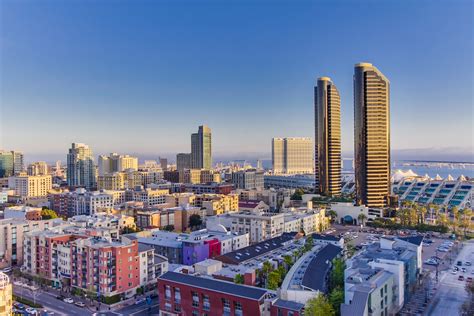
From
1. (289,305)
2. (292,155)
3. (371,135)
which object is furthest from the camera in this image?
(292,155)

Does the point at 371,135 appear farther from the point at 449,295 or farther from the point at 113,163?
the point at 113,163

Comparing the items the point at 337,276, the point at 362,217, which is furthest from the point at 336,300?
the point at 362,217

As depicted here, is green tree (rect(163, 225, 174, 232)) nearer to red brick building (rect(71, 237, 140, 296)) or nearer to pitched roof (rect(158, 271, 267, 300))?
red brick building (rect(71, 237, 140, 296))

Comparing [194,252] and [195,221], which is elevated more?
[194,252]

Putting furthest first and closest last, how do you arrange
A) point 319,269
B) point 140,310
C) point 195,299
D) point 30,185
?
1. point 30,185
2. point 140,310
3. point 319,269
4. point 195,299

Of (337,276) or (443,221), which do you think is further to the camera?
(443,221)

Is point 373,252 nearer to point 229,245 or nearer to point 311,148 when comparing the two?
point 229,245
